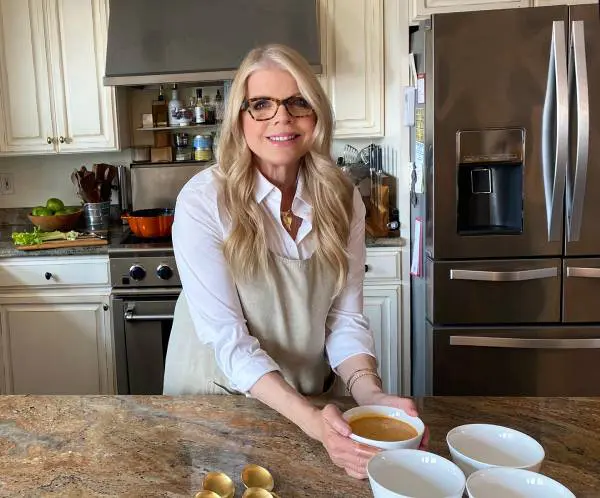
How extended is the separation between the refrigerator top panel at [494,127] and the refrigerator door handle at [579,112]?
0.14 feet

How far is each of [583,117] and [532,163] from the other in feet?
0.75

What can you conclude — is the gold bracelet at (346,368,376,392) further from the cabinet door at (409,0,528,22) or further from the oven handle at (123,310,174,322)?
the cabinet door at (409,0,528,22)

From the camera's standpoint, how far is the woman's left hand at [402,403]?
92 cm

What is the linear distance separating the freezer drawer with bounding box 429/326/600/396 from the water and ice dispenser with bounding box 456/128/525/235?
41 cm

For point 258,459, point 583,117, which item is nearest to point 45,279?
point 258,459

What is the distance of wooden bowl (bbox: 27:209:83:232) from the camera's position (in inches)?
116

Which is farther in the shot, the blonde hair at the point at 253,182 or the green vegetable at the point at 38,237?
the green vegetable at the point at 38,237

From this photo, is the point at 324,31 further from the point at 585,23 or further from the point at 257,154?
the point at 257,154

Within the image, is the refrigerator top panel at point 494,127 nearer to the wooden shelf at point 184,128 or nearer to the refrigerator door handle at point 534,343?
the refrigerator door handle at point 534,343

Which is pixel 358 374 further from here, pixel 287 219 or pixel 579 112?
pixel 579 112

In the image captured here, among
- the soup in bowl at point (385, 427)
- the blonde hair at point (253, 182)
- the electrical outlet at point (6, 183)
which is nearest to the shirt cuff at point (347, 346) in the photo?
the blonde hair at point (253, 182)

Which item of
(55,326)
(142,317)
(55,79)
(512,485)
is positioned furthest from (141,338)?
(512,485)

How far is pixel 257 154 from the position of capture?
1.33m

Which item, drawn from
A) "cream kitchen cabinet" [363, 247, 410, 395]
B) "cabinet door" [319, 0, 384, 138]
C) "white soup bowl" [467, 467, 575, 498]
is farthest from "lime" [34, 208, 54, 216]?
"white soup bowl" [467, 467, 575, 498]
